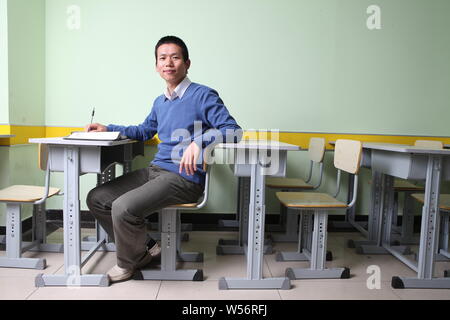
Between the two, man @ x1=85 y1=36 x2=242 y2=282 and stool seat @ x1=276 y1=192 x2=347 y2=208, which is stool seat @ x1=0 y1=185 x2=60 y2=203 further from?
stool seat @ x1=276 y1=192 x2=347 y2=208

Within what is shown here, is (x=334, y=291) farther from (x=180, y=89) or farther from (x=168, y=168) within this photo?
(x=180, y=89)

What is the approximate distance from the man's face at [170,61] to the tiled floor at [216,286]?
3.85 ft

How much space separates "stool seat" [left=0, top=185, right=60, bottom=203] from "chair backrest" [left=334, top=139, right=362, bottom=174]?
72.4 inches

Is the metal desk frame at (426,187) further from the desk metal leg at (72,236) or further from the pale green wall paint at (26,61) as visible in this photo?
the pale green wall paint at (26,61)

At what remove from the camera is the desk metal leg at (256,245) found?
1902mm

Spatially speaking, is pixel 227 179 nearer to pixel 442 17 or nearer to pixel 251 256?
pixel 251 256

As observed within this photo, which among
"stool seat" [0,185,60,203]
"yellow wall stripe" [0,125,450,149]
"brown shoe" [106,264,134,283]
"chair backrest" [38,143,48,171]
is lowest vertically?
"brown shoe" [106,264,134,283]

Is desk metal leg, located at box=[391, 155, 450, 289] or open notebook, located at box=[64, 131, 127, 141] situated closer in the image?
open notebook, located at box=[64, 131, 127, 141]

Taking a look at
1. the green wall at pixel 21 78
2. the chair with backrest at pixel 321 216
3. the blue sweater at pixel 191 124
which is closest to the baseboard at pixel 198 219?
the green wall at pixel 21 78

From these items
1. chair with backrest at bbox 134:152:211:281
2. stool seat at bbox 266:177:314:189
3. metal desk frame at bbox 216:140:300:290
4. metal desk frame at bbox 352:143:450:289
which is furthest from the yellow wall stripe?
chair with backrest at bbox 134:152:211:281

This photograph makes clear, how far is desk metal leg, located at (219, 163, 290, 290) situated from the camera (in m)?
1.90

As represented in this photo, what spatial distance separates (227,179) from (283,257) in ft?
3.21

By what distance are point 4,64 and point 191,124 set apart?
158 cm

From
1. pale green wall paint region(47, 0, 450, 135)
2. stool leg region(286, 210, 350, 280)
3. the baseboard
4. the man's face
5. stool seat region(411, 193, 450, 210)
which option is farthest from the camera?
the baseboard
